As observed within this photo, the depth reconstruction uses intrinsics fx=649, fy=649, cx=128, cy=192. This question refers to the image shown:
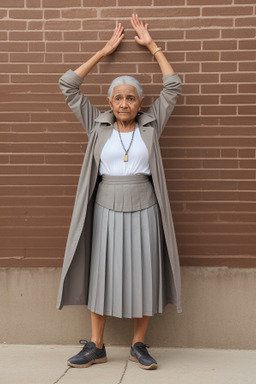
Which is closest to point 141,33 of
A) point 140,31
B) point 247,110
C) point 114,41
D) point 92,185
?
point 140,31

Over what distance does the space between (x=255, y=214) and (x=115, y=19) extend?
5.73ft

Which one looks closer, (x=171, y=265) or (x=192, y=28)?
(x=171, y=265)

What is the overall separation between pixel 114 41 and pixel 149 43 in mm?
258

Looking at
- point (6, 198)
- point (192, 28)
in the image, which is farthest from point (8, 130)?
point (192, 28)

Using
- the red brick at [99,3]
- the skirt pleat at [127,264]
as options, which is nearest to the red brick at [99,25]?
→ the red brick at [99,3]

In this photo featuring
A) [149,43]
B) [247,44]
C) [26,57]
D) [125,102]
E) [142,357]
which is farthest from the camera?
[26,57]

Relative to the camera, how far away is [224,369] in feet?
14.3

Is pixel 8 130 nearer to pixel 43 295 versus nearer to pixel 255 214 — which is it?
pixel 43 295

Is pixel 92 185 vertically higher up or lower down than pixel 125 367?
higher up

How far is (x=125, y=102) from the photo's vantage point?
4.27 meters

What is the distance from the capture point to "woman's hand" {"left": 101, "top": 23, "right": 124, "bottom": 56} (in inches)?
181

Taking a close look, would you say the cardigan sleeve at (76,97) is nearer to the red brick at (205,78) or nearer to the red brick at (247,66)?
the red brick at (205,78)

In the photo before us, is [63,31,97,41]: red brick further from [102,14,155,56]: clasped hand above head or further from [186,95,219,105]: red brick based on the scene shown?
[186,95,219,105]: red brick

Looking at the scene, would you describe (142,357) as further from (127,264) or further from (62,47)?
(62,47)
